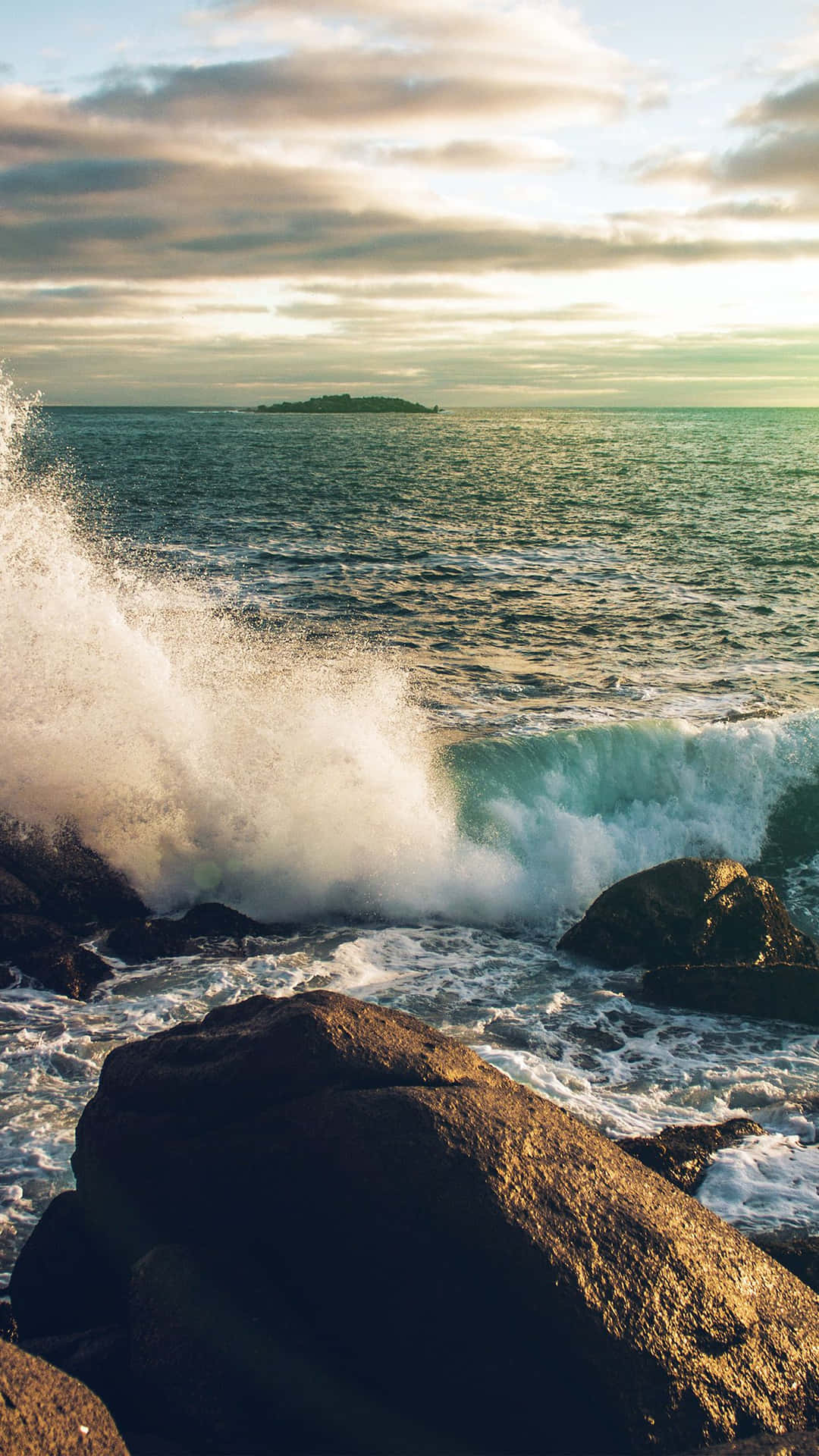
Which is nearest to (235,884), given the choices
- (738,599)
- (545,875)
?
(545,875)

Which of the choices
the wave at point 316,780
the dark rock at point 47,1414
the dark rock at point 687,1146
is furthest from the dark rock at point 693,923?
the dark rock at point 47,1414

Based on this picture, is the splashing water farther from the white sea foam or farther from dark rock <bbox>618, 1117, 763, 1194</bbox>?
the white sea foam

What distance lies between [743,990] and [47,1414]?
6.31 metres

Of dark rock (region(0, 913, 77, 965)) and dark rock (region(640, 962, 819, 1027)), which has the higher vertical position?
dark rock (region(0, 913, 77, 965))

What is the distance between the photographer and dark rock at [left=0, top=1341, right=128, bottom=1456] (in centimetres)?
313

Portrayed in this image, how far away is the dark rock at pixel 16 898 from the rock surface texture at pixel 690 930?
492 cm

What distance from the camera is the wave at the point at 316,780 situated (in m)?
10.4

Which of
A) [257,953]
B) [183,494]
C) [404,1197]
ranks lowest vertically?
[257,953]

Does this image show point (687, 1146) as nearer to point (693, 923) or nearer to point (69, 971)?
point (693, 923)

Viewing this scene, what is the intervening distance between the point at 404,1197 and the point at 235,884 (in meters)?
6.78

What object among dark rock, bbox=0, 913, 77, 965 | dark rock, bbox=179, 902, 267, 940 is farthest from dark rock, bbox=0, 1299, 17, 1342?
dark rock, bbox=179, 902, 267, 940

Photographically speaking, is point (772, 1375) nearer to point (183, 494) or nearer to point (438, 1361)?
point (438, 1361)

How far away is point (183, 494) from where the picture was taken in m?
42.4

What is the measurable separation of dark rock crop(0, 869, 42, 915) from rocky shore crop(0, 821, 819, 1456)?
4.46 m
